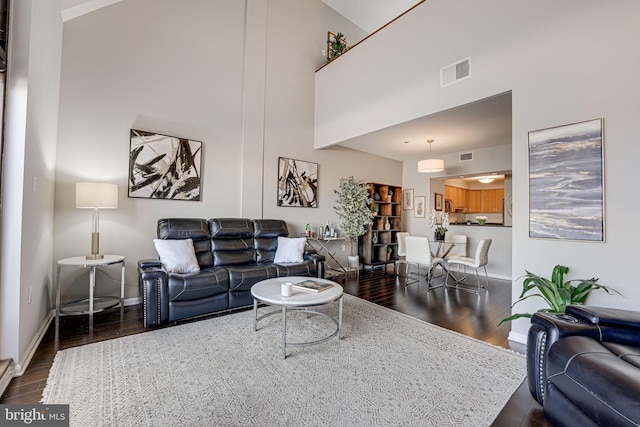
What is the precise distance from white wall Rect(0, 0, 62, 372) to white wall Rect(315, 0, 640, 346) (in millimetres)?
3808

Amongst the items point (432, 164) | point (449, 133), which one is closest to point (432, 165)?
point (432, 164)

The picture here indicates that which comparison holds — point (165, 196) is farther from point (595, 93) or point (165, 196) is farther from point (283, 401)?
point (595, 93)

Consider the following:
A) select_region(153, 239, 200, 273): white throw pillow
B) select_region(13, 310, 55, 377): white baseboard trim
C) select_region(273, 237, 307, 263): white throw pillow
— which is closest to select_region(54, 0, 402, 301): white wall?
select_region(13, 310, 55, 377): white baseboard trim

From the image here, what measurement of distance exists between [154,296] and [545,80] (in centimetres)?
435

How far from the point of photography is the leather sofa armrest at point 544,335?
5.12 ft

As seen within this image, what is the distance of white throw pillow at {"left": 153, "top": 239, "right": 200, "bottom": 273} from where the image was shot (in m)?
3.16

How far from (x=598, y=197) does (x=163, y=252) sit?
4.28m

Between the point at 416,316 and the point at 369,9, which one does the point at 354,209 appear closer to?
the point at 416,316

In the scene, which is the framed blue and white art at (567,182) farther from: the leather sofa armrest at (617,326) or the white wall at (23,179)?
the white wall at (23,179)

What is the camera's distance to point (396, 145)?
17.7ft

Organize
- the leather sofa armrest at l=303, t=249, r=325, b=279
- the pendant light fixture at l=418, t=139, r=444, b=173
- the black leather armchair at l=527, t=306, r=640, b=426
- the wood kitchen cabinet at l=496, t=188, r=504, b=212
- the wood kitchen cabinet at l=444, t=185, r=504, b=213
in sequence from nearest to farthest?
the black leather armchair at l=527, t=306, r=640, b=426
the leather sofa armrest at l=303, t=249, r=325, b=279
the pendant light fixture at l=418, t=139, r=444, b=173
the wood kitchen cabinet at l=444, t=185, r=504, b=213
the wood kitchen cabinet at l=496, t=188, r=504, b=212

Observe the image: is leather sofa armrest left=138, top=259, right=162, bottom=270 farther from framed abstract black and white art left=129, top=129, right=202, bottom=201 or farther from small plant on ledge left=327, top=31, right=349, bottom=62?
small plant on ledge left=327, top=31, right=349, bottom=62

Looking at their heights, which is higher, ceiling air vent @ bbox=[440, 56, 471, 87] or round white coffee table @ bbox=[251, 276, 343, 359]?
ceiling air vent @ bbox=[440, 56, 471, 87]

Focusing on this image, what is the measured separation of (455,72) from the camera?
3254 millimetres
